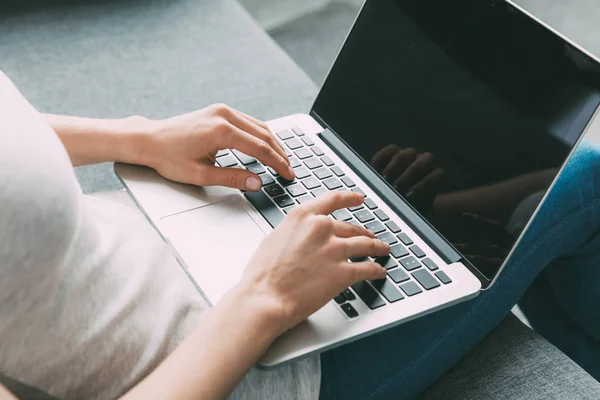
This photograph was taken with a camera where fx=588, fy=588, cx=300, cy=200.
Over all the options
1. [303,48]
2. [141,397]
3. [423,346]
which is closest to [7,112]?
[141,397]

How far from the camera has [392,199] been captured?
80 centimetres

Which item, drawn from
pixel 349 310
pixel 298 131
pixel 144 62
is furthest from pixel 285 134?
pixel 144 62

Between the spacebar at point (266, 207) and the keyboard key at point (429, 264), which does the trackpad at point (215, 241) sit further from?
the keyboard key at point (429, 264)

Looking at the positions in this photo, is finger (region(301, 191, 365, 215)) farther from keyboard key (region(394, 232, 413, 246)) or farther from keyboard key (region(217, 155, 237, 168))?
keyboard key (region(217, 155, 237, 168))

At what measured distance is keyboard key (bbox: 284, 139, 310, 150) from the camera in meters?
0.87

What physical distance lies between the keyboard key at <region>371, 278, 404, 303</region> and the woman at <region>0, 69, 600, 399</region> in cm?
2

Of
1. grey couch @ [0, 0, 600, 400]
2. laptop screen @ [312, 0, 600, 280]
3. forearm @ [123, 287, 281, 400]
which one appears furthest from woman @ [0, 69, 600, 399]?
grey couch @ [0, 0, 600, 400]

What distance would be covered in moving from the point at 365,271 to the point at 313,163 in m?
0.26

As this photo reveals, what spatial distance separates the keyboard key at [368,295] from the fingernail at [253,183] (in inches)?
Result: 7.6

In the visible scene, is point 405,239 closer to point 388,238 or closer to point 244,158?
point 388,238

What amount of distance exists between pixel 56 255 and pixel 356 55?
0.53 meters

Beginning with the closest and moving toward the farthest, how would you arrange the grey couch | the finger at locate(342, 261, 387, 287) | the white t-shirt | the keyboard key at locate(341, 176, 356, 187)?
the white t-shirt < the finger at locate(342, 261, 387, 287) < the keyboard key at locate(341, 176, 356, 187) < the grey couch

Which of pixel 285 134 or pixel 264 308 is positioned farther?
pixel 285 134

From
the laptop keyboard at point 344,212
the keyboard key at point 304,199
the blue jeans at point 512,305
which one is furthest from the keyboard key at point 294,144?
the blue jeans at point 512,305
